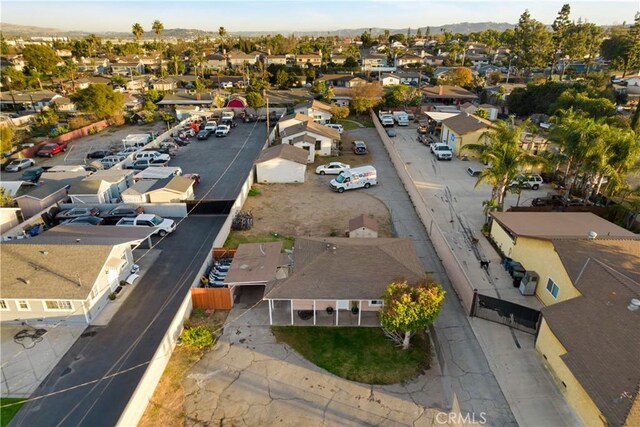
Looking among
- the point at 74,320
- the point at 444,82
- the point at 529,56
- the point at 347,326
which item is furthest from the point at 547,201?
the point at 529,56

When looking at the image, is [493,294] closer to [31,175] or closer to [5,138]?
[31,175]

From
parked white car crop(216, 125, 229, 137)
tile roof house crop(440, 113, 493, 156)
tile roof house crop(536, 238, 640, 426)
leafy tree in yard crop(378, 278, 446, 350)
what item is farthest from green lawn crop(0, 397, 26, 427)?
parked white car crop(216, 125, 229, 137)

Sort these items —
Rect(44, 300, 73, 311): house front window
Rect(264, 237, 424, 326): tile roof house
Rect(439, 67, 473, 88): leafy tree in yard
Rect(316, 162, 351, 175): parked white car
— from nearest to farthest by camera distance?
1. Rect(264, 237, 424, 326): tile roof house
2. Rect(44, 300, 73, 311): house front window
3. Rect(316, 162, 351, 175): parked white car
4. Rect(439, 67, 473, 88): leafy tree in yard

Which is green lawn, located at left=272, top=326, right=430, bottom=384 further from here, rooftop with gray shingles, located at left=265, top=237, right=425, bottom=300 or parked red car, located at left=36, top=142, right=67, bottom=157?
parked red car, located at left=36, top=142, right=67, bottom=157

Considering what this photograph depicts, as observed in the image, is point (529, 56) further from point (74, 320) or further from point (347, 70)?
point (74, 320)

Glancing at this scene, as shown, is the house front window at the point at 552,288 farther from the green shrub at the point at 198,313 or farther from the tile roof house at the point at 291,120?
the tile roof house at the point at 291,120
